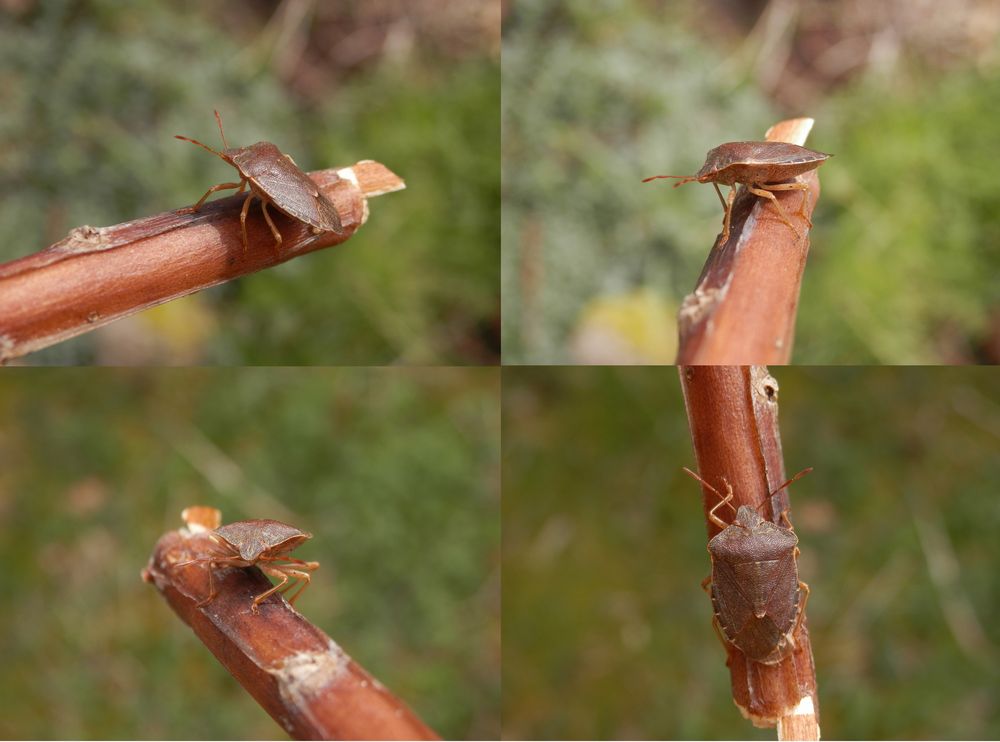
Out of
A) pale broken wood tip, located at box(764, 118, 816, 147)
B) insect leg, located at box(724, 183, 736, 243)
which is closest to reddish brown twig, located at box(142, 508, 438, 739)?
insect leg, located at box(724, 183, 736, 243)

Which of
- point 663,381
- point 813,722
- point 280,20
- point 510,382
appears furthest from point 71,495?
point 813,722

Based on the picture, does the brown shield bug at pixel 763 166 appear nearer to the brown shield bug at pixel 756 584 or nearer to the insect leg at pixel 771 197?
the insect leg at pixel 771 197

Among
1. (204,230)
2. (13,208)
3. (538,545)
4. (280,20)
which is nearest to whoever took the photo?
(204,230)

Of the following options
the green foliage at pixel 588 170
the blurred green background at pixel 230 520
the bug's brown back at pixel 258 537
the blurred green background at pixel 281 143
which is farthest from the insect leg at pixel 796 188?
the blurred green background at pixel 230 520

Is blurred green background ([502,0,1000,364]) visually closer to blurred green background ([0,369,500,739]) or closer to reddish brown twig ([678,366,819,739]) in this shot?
blurred green background ([0,369,500,739])

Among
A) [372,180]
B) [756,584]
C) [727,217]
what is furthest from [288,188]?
[756,584]

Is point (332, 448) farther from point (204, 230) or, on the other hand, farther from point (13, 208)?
point (204, 230)
